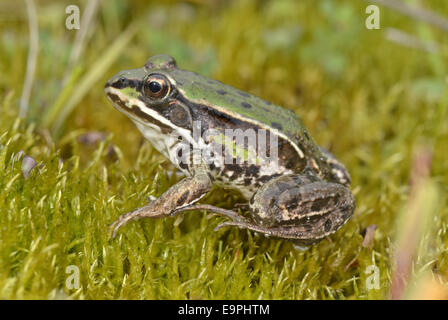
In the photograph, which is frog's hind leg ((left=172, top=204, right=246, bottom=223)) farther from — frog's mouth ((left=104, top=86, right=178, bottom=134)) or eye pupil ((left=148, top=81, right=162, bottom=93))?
eye pupil ((left=148, top=81, right=162, bottom=93))

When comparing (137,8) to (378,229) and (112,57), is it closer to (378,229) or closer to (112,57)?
(112,57)

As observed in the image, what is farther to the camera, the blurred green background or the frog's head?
the frog's head

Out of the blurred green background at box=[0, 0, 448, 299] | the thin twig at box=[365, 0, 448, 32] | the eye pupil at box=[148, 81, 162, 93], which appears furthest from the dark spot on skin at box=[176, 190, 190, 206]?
the thin twig at box=[365, 0, 448, 32]

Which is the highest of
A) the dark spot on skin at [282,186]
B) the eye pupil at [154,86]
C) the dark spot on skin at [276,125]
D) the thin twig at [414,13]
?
the thin twig at [414,13]

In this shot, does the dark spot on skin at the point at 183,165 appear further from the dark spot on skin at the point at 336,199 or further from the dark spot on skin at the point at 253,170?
the dark spot on skin at the point at 336,199

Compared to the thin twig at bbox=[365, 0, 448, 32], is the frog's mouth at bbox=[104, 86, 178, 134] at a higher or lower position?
lower

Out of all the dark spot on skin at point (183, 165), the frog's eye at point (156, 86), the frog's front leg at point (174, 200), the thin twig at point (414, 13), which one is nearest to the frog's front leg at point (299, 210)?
the frog's front leg at point (174, 200)

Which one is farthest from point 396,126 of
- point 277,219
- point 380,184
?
point 277,219

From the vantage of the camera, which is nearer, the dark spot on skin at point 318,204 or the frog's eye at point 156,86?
the dark spot on skin at point 318,204
